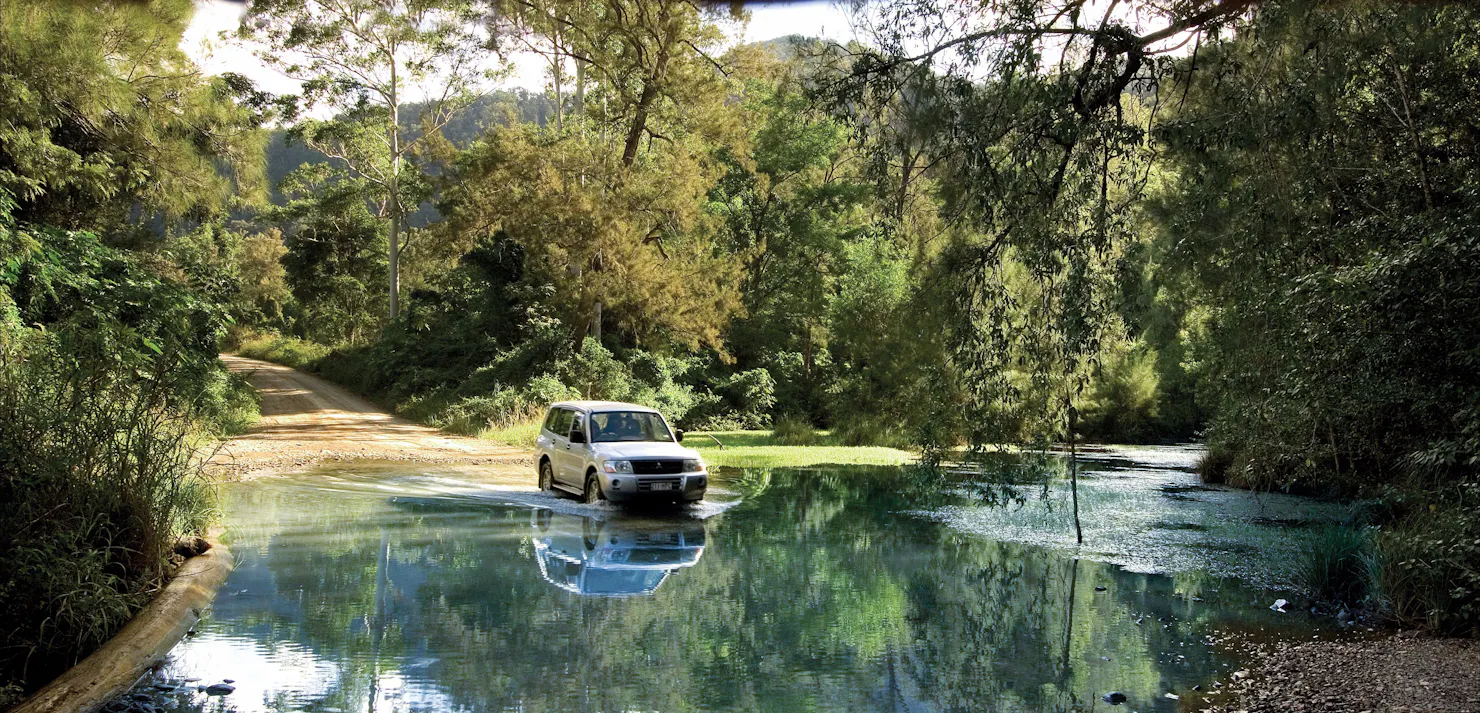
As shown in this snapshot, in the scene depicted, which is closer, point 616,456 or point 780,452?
point 616,456

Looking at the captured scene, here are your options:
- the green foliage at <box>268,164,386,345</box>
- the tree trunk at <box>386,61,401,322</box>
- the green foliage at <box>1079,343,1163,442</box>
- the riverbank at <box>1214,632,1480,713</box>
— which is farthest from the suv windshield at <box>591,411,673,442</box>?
the green foliage at <box>268,164,386,345</box>

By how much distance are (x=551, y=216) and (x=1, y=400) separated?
2439cm

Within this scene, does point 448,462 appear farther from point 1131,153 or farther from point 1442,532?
point 1442,532

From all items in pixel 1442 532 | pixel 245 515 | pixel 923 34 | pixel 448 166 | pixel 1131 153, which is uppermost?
pixel 448 166

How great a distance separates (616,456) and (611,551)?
3.20m

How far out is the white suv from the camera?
16859mm

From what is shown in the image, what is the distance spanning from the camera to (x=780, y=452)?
3006 cm

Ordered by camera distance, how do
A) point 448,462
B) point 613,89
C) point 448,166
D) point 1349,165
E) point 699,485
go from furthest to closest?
point 448,166, point 613,89, point 448,462, point 699,485, point 1349,165

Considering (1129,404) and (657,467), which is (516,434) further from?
(1129,404)

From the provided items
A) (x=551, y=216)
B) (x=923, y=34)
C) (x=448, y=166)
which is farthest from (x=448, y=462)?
(x=448, y=166)

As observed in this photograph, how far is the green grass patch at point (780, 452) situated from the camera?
92.0 feet

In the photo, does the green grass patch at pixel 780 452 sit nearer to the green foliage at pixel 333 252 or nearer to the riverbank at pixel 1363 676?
the riverbank at pixel 1363 676

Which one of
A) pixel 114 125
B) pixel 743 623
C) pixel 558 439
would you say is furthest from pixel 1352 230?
pixel 114 125

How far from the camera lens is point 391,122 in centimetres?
4634
